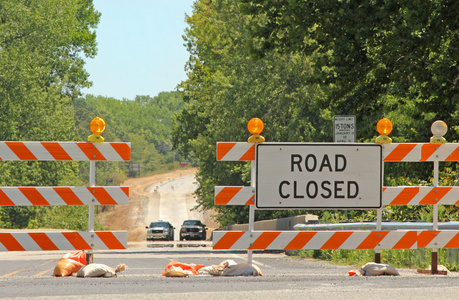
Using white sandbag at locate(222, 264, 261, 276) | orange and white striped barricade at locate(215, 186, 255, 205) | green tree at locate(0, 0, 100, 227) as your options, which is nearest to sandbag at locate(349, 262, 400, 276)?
white sandbag at locate(222, 264, 261, 276)

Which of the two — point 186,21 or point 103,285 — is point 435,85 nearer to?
point 103,285

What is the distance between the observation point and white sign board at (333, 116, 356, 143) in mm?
16766

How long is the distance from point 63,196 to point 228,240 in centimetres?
208

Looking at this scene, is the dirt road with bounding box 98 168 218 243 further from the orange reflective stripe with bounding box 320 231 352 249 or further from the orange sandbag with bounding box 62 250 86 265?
the orange reflective stripe with bounding box 320 231 352 249

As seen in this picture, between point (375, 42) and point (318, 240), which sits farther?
point (375, 42)

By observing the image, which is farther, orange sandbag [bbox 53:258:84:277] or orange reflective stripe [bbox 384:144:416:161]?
orange reflective stripe [bbox 384:144:416:161]

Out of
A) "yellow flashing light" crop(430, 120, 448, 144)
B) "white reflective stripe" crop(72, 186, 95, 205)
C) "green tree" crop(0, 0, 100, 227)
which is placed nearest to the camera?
"white reflective stripe" crop(72, 186, 95, 205)

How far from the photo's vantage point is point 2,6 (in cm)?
5197

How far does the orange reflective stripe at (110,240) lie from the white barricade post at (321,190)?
46.5 inches

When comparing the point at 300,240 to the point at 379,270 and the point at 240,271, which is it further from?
the point at 379,270

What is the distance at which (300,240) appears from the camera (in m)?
9.17

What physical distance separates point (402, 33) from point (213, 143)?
28.6 meters

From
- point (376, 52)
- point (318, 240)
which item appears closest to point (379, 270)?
point (318, 240)

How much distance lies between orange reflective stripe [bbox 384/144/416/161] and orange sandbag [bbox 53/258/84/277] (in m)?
4.20
